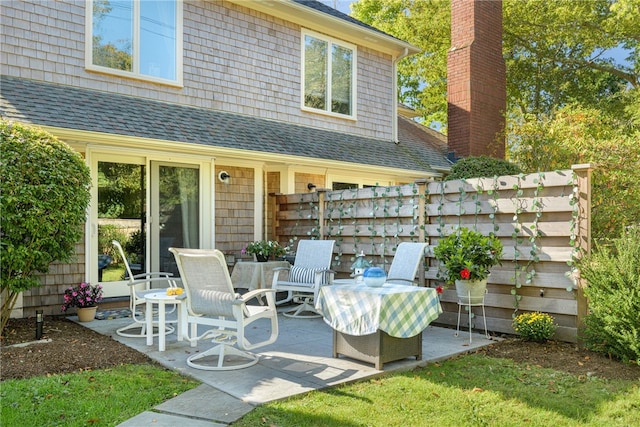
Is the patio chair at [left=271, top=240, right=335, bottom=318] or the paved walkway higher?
the patio chair at [left=271, top=240, right=335, bottom=318]

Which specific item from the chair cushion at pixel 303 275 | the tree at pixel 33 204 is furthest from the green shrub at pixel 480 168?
the tree at pixel 33 204

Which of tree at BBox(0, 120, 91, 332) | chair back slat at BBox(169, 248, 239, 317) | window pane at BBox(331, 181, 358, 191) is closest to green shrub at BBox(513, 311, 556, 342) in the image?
chair back slat at BBox(169, 248, 239, 317)

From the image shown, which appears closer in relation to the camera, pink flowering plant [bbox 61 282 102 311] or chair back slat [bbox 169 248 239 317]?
chair back slat [bbox 169 248 239 317]

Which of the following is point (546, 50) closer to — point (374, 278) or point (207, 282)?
point (374, 278)

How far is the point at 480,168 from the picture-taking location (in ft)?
36.3

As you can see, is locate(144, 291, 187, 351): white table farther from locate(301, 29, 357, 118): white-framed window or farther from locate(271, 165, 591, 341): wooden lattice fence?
locate(301, 29, 357, 118): white-framed window

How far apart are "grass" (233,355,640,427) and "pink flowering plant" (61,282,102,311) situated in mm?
4166

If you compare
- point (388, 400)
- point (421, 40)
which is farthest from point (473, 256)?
point (421, 40)

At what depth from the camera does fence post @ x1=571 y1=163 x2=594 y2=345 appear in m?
5.16

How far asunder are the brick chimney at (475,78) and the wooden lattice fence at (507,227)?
20.5ft

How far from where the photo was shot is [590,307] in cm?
493

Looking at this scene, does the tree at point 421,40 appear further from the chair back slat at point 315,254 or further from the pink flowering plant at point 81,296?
the pink flowering plant at point 81,296

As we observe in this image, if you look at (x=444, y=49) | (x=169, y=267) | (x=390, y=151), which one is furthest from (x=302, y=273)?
(x=444, y=49)

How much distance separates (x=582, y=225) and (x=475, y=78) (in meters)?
8.46
